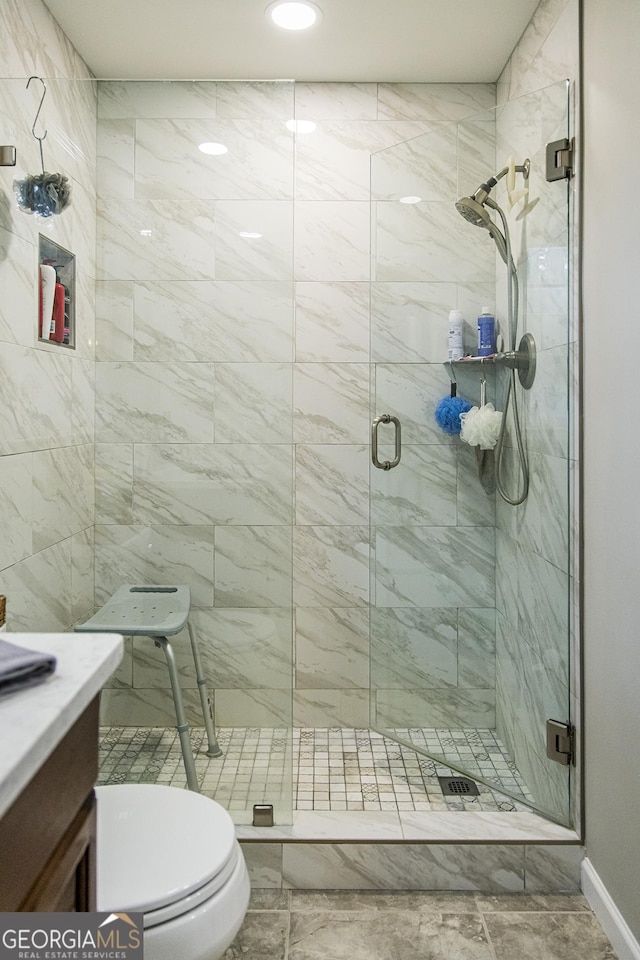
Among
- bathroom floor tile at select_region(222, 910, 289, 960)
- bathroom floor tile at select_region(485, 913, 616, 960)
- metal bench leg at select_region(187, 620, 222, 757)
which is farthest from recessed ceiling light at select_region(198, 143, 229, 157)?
bathroom floor tile at select_region(485, 913, 616, 960)

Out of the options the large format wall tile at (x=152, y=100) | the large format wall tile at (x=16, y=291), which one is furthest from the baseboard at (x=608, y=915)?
the large format wall tile at (x=152, y=100)

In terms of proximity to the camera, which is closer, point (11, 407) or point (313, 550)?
point (11, 407)

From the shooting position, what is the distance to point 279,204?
193 centimetres

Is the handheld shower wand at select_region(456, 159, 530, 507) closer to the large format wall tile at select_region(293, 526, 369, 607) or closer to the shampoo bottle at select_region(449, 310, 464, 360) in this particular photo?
the shampoo bottle at select_region(449, 310, 464, 360)

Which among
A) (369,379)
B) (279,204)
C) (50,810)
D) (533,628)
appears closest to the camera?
(50,810)

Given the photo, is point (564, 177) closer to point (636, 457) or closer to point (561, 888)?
point (636, 457)

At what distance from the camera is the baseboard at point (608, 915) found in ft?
5.38

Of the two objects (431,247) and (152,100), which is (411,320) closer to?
(431,247)

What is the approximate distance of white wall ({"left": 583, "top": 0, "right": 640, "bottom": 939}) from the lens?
5.38 feet

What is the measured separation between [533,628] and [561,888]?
2.36ft

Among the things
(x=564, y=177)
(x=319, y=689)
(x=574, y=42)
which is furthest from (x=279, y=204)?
(x=319, y=689)

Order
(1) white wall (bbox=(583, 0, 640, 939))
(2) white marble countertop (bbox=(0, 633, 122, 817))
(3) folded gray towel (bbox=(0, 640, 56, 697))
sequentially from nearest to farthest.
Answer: (2) white marble countertop (bbox=(0, 633, 122, 817)), (3) folded gray towel (bbox=(0, 640, 56, 697)), (1) white wall (bbox=(583, 0, 640, 939))

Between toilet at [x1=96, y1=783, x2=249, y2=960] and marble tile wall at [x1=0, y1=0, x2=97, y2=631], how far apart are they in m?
0.61

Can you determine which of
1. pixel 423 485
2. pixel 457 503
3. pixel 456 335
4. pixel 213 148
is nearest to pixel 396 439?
pixel 423 485
